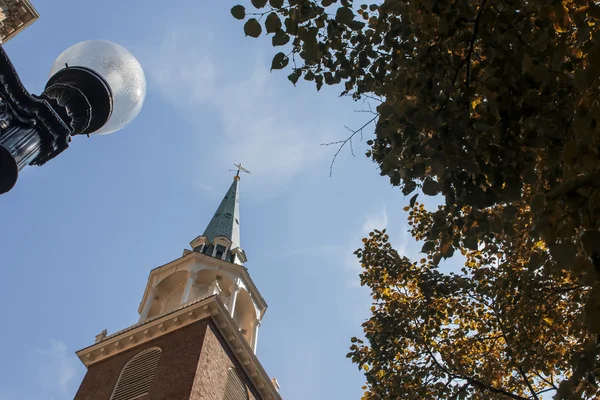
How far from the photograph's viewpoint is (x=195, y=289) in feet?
104

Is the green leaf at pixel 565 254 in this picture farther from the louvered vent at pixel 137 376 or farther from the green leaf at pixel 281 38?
the louvered vent at pixel 137 376

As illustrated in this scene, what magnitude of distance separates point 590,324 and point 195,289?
29.3m

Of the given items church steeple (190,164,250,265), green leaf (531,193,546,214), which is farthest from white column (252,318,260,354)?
green leaf (531,193,546,214)

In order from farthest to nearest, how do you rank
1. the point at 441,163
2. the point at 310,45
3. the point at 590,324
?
1. the point at 310,45
2. the point at 441,163
3. the point at 590,324

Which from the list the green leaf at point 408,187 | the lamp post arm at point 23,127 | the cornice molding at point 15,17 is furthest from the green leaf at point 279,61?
the cornice molding at point 15,17

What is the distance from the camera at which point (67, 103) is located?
9.77 meters

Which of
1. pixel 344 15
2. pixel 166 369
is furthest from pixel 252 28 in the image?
pixel 166 369

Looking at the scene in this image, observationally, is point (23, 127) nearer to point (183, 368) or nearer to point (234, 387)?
point (183, 368)

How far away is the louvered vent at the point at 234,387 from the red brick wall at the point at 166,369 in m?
2.11

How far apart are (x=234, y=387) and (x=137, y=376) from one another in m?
3.91

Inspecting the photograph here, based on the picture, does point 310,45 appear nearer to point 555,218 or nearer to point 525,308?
point 555,218

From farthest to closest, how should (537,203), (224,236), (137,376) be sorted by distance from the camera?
(224,236), (137,376), (537,203)

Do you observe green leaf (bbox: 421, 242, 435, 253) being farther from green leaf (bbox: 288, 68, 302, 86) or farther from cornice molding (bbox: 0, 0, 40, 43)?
cornice molding (bbox: 0, 0, 40, 43)

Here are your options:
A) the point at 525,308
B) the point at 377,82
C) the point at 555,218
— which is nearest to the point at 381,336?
the point at 525,308
